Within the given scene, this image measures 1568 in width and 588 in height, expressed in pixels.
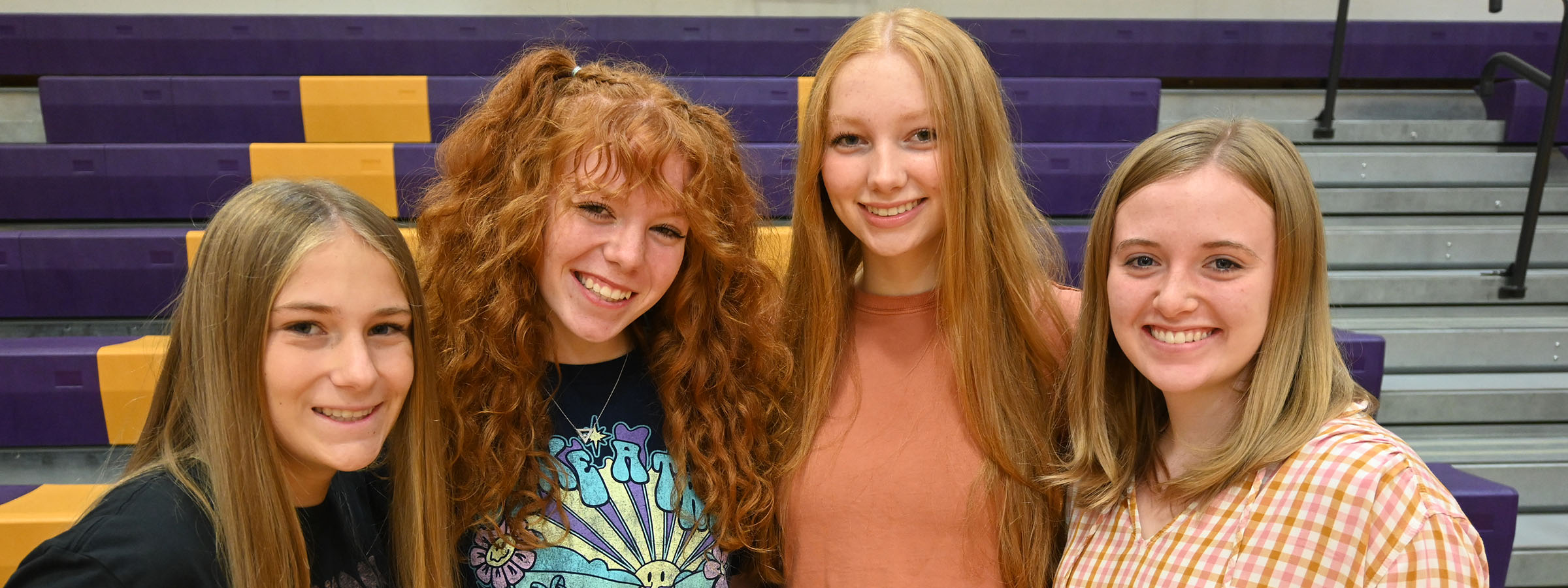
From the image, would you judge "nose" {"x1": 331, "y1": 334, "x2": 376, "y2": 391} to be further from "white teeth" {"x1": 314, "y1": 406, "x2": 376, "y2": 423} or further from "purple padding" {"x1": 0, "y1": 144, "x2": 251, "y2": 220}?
"purple padding" {"x1": 0, "y1": 144, "x2": 251, "y2": 220}

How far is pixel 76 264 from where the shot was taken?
262 centimetres

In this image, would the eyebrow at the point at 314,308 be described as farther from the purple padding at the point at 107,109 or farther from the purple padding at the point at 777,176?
the purple padding at the point at 107,109

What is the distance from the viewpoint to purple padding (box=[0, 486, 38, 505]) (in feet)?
6.80

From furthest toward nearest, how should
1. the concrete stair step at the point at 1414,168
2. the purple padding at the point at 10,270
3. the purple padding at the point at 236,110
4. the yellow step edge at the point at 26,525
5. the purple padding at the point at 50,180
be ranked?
the concrete stair step at the point at 1414,168, the purple padding at the point at 236,110, the purple padding at the point at 50,180, the purple padding at the point at 10,270, the yellow step edge at the point at 26,525

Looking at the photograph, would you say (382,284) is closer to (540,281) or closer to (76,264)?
(540,281)

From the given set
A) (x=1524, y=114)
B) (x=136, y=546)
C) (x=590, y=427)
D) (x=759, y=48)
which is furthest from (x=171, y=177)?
(x=1524, y=114)

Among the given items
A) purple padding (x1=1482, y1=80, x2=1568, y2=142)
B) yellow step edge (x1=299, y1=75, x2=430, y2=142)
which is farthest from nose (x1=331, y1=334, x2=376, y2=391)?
purple padding (x1=1482, y1=80, x2=1568, y2=142)

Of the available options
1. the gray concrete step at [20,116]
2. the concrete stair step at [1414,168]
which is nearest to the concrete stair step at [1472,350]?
the concrete stair step at [1414,168]

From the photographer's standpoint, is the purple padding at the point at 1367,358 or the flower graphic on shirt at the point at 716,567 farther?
the purple padding at the point at 1367,358

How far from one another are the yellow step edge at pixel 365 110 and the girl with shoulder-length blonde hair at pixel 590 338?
1.89m

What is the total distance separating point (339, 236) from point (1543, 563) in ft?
8.94

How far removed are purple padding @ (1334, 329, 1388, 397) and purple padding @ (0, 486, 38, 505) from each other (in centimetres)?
305

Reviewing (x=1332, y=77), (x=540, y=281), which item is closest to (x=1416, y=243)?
(x=1332, y=77)

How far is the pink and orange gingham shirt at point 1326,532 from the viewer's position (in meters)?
0.98
